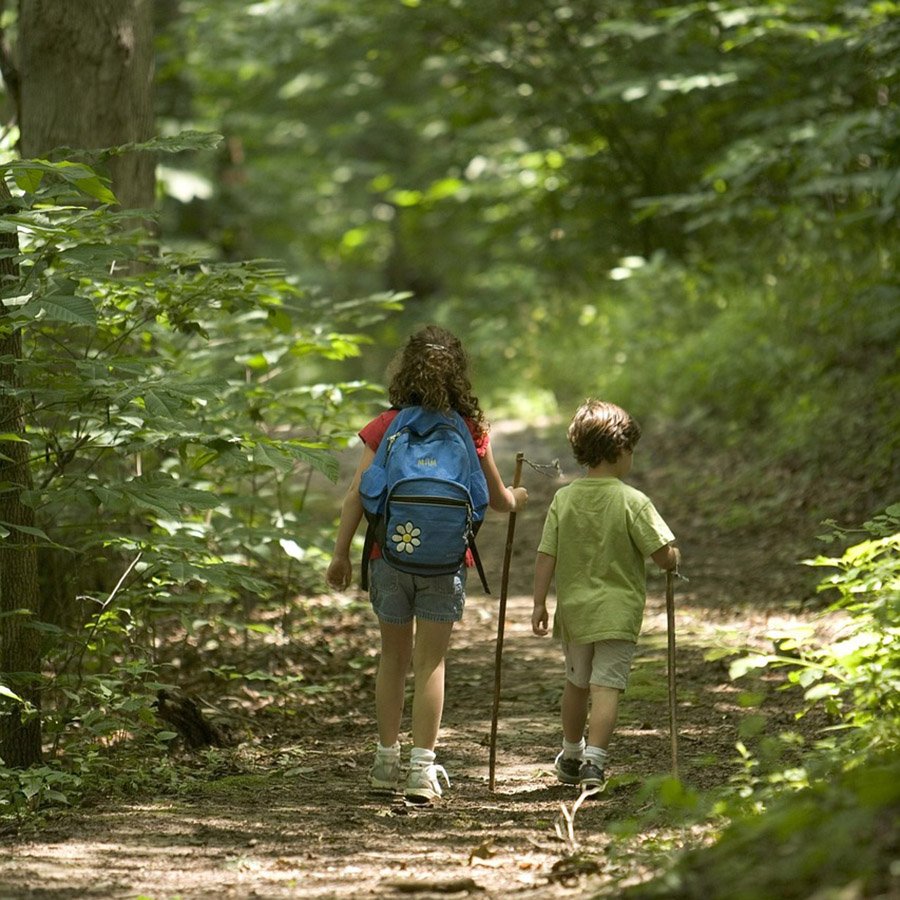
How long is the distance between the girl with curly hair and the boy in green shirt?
0.36 meters

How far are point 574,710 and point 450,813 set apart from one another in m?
0.69

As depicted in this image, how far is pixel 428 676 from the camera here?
4992 millimetres

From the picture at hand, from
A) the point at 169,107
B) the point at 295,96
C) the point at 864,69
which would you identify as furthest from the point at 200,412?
the point at 295,96

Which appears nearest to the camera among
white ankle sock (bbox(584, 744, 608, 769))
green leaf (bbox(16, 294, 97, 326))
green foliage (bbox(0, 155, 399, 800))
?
green leaf (bbox(16, 294, 97, 326))

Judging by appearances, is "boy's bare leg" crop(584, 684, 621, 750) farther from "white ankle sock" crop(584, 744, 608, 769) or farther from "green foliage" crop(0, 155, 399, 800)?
"green foliage" crop(0, 155, 399, 800)

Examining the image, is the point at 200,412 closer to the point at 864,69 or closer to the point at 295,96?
the point at 864,69

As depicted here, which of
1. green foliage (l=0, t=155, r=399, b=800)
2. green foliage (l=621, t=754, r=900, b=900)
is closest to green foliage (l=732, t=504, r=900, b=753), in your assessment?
green foliage (l=621, t=754, r=900, b=900)

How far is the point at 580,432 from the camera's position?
512 centimetres

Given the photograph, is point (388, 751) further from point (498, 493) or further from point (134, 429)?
point (134, 429)

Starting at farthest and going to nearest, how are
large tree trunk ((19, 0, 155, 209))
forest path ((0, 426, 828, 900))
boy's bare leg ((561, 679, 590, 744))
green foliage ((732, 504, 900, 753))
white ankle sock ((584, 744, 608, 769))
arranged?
large tree trunk ((19, 0, 155, 209)) < boy's bare leg ((561, 679, 590, 744)) < white ankle sock ((584, 744, 608, 769)) < green foliage ((732, 504, 900, 753)) < forest path ((0, 426, 828, 900))

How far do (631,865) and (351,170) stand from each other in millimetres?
19427

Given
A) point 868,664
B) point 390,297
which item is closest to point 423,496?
point 868,664

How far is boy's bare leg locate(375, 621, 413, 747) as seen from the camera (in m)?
5.02

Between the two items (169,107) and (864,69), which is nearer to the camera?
(864,69)
